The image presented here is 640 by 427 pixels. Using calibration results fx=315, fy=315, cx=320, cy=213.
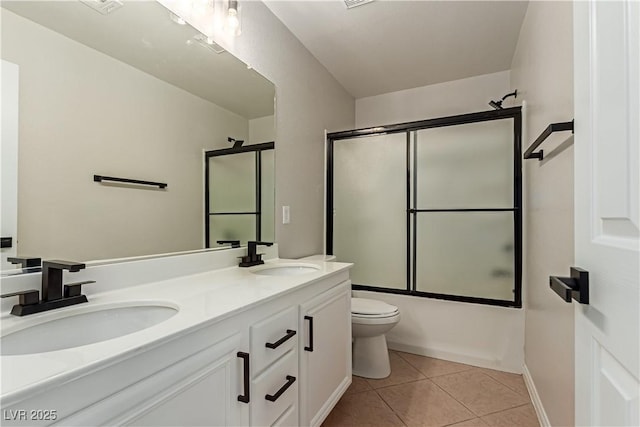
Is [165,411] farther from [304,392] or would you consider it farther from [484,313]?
[484,313]

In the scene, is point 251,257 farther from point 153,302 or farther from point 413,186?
point 413,186

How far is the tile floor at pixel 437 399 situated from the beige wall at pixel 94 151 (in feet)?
4.45

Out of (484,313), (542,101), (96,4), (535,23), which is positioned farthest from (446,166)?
(96,4)

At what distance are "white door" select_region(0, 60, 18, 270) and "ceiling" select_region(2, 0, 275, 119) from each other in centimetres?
21

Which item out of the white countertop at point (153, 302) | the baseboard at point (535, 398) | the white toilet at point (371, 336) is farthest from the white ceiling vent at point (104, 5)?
the baseboard at point (535, 398)

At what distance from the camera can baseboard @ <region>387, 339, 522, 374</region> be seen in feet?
7.55

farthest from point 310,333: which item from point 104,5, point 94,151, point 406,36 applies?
point 406,36

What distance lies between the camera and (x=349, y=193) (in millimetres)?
2768

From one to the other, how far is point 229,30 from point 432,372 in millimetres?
2573

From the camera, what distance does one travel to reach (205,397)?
2.67 ft

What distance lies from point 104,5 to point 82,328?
1121 mm

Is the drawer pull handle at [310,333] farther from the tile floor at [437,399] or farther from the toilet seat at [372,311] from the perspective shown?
the toilet seat at [372,311]

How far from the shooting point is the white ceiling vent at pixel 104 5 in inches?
43.9

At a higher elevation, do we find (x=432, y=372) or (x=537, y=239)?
(x=537, y=239)
